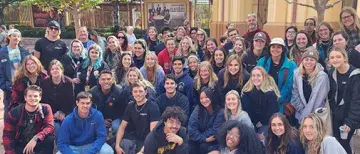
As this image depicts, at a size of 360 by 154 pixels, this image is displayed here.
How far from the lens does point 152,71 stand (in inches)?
232

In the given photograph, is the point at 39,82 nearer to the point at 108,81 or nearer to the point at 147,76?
the point at 108,81

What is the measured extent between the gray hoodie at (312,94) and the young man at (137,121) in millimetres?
1948

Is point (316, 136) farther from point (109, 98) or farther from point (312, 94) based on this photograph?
point (109, 98)

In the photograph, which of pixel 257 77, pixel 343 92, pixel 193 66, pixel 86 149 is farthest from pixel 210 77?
pixel 86 149

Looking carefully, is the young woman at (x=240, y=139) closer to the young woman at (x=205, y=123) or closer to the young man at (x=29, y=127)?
the young woman at (x=205, y=123)

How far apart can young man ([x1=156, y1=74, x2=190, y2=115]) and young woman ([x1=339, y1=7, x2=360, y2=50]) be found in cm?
281

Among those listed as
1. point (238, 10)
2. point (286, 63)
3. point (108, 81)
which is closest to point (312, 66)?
point (286, 63)

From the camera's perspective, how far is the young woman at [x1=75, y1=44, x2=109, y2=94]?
19.1ft

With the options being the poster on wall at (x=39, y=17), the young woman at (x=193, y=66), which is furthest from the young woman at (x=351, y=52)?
the poster on wall at (x=39, y=17)

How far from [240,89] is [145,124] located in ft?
4.86

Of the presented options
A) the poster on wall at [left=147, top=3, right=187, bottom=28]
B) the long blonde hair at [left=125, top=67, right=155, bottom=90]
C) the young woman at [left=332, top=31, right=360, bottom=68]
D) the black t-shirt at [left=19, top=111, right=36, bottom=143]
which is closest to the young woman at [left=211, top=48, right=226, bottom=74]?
the long blonde hair at [left=125, top=67, right=155, bottom=90]

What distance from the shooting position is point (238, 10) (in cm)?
1795

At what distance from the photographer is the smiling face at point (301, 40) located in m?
5.54

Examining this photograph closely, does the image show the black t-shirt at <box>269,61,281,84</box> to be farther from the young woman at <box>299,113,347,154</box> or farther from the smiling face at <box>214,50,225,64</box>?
the young woman at <box>299,113,347,154</box>
